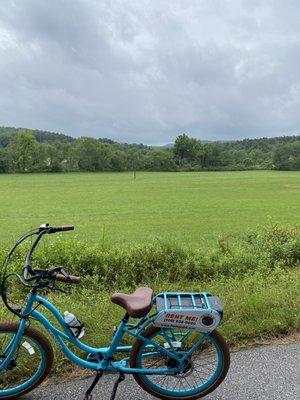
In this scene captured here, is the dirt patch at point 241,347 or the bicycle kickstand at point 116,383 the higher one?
the bicycle kickstand at point 116,383

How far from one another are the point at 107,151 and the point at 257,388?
90147 millimetres

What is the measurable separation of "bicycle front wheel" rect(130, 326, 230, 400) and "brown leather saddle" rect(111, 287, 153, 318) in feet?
0.67

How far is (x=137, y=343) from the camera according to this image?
2.81m

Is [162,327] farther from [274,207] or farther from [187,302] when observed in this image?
[274,207]

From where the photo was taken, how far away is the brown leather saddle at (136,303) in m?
2.64

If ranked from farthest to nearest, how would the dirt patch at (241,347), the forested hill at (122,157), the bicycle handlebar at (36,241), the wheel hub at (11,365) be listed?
1. the forested hill at (122,157)
2. the dirt patch at (241,347)
3. the wheel hub at (11,365)
4. the bicycle handlebar at (36,241)

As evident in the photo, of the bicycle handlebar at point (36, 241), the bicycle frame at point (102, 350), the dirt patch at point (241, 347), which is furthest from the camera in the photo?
the dirt patch at point (241, 347)

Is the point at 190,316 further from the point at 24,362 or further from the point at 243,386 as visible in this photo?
the point at 24,362

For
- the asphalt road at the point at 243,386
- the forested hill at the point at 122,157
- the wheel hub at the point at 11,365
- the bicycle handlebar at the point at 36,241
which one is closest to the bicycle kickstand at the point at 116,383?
the asphalt road at the point at 243,386

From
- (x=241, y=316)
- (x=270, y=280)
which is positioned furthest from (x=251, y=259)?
(x=241, y=316)

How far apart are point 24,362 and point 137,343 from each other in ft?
2.95

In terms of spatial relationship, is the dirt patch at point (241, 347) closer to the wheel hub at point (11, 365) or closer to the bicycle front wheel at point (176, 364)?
the wheel hub at point (11, 365)

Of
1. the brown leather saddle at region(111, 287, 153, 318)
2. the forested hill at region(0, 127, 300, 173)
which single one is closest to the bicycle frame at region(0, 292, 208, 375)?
the brown leather saddle at region(111, 287, 153, 318)

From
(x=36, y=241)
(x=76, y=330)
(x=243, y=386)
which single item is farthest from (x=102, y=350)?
(x=243, y=386)
